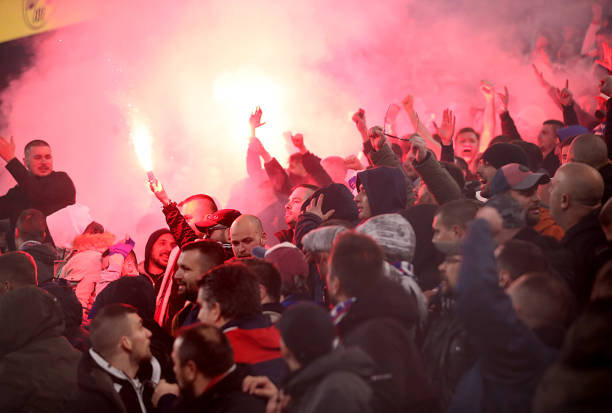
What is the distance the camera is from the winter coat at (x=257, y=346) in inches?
112

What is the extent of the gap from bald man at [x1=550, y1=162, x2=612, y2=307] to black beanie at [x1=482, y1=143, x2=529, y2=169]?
69cm

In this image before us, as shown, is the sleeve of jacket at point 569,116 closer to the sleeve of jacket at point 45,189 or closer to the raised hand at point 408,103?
the raised hand at point 408,103

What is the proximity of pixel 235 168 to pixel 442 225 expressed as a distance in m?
5.69

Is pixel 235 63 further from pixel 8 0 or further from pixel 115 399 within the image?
pixel 115 399

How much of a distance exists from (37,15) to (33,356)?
7.07m

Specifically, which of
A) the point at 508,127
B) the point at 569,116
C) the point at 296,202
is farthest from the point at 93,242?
the point at 569,116

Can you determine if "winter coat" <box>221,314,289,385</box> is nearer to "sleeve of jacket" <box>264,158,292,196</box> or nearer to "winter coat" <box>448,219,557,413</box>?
"winter coat" <box>448,219,557,413</box>

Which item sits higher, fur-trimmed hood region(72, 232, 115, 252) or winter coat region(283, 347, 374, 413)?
fur-trimmed hood region(72, 232, 115, 252)

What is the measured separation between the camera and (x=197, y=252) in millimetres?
3719

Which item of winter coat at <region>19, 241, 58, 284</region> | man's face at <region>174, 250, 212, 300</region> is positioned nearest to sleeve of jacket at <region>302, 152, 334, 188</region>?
man's face at <region>174, 250, 212, 300</region>

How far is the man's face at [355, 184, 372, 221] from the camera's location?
3.77m

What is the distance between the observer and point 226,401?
8.48ft

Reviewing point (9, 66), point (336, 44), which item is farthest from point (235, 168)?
point (9, 66)

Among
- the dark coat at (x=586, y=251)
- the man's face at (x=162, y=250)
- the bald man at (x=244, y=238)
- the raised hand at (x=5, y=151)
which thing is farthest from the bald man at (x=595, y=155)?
the raised hand at (x=5, y=151)
